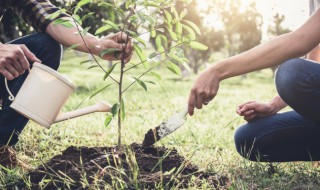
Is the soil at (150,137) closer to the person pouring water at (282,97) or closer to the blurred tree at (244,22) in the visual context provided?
the person pouring water at (282,97)

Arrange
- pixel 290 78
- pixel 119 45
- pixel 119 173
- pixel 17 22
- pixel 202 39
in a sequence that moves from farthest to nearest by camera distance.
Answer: pixel 202 39 → pixel 17 22 → pixel 119 45 → pixel 290 78 → pixel 119 173

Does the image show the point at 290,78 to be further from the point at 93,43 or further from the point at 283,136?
the point at 93,43

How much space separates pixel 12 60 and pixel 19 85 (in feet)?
1.22

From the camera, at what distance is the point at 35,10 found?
2797mm

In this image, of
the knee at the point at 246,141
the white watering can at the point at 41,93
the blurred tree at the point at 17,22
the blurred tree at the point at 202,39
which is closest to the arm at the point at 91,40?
the white watering can at the point at 41,93

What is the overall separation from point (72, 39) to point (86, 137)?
3.49 ft

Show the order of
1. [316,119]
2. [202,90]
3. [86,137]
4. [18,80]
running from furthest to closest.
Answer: [86,137], [18,80], [316,119], [202,90]

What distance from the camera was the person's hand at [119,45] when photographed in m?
2.25

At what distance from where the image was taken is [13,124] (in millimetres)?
2697

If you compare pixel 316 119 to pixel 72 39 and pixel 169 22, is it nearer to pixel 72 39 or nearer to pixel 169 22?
pixel 169 22

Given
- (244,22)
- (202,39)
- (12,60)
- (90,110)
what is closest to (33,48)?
(12,60)

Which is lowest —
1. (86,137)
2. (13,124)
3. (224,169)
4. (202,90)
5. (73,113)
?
(86,137)

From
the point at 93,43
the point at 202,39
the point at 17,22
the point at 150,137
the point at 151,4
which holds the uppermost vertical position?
the point at 151,4

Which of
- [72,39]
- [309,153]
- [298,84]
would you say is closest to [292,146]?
[309,153]
